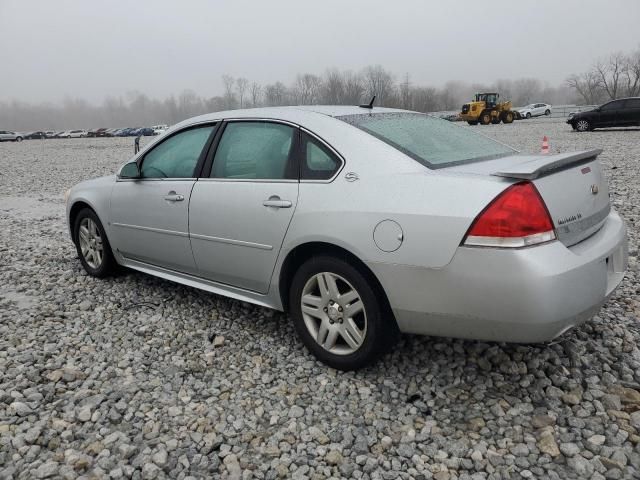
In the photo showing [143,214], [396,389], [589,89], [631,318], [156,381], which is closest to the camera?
[396,389]

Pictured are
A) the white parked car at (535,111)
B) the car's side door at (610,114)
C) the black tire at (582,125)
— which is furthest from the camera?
the white parked car at (535,111)

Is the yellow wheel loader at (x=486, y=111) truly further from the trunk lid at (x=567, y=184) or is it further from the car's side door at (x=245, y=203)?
the trunk lid at (x=567, y=184)

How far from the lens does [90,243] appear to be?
189 inches

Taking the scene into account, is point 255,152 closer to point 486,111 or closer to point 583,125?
point 583,125

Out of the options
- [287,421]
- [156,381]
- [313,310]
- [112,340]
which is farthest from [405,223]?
[112,340]

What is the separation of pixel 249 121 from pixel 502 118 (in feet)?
115

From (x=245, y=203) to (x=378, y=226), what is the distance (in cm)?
99

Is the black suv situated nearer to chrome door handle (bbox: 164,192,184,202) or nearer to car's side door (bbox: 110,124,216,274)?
car's side door (bbox: 110,124,216,274)

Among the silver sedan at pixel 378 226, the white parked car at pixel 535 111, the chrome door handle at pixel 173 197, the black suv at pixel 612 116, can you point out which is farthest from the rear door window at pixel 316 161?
the white parked car at pixel 535 111

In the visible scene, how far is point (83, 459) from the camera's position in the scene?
2342mm

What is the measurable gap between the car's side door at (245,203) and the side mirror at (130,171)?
0.77m

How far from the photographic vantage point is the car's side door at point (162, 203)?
3.70 meters

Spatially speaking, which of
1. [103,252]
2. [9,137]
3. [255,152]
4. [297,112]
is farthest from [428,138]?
[9,137]

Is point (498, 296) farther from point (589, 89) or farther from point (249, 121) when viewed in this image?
point (589, 89)
